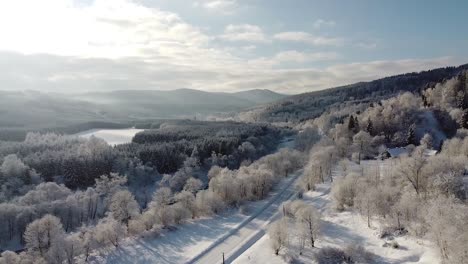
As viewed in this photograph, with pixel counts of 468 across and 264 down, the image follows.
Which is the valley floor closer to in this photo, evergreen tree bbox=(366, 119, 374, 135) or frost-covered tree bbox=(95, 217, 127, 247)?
frost-covered tree bbox=(95, 217, 127, 247)

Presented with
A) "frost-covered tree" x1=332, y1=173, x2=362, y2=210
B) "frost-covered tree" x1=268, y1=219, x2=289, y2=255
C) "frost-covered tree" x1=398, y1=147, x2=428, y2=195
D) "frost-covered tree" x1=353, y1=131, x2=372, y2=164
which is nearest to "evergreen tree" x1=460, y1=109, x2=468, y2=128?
"frost-covered tree" x1=353, y1=131, x2=372, y2=164

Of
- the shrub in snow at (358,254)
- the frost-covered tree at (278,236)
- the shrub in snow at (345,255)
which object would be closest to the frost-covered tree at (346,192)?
the frost-covered tree at (278,236)

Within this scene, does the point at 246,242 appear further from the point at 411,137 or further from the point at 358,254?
the point at 411,137

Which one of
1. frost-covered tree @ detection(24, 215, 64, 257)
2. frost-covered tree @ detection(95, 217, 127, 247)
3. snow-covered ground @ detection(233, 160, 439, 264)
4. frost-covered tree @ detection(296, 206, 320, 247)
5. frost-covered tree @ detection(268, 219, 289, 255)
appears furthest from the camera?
frost-covered tree @ detection(95, 217, 127, 247)

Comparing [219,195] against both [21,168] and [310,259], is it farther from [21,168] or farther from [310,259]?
[21,168]

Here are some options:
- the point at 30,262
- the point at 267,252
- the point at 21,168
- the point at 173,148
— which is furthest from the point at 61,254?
the point at 173,148

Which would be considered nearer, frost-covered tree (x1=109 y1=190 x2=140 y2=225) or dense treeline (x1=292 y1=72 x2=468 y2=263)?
dense treeline (x1=292 y1=72 x2=468 y2=263)

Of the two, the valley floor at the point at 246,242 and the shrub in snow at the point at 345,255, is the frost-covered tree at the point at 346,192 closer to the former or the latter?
the valley floor at the point at 246,242
